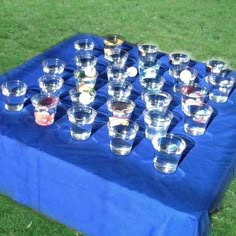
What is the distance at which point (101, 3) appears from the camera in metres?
6.78

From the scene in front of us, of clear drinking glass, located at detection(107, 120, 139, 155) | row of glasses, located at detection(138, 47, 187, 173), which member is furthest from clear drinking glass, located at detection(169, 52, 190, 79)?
clear drinking glass, located at detection(107, 120, 139, 155)

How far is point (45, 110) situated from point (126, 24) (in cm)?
371

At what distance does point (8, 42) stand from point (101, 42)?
170cm

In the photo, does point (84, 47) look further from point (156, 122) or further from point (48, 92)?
point (156, 122)

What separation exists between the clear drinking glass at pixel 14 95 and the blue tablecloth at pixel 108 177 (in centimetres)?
5

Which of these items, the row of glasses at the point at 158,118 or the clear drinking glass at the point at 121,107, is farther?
the clear drinking glass at the point at 121,107

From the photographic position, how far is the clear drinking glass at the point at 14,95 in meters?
2.84

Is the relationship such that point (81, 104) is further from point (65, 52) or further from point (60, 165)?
point (65, 52)

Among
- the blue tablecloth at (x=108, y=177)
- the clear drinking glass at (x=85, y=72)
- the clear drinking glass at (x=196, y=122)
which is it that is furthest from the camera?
the clear drinking glass at (x=85, y=72)

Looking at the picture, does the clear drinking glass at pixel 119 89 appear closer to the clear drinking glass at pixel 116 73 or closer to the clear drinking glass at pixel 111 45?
the clear drinking glass at pixel 116 73

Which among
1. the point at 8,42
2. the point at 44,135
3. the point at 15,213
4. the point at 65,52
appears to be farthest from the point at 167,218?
the point at 8,42

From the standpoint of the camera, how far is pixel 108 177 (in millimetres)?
2318

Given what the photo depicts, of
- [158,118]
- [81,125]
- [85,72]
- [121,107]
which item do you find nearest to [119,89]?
[121,107]

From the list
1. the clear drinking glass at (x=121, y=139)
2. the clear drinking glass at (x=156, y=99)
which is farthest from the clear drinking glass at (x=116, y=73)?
the clear drinking glass at (x=121, y=139)
